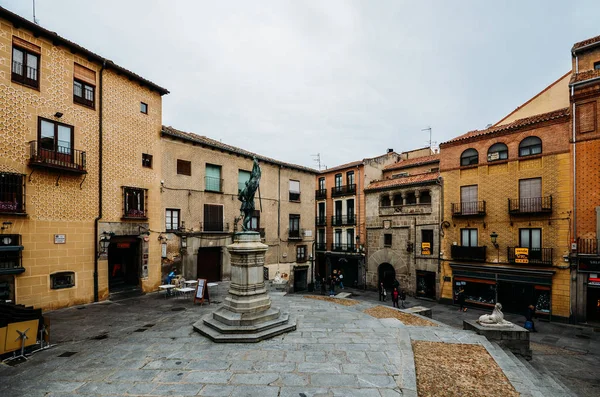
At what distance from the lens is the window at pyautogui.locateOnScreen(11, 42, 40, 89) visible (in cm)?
1309

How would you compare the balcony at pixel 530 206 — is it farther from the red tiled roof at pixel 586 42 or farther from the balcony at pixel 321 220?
the balcony at pixel 321 220

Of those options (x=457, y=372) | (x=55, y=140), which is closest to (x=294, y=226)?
(x=55, y=140)

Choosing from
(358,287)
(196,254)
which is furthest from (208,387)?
(358,287)

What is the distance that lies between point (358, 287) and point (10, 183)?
89.3 feet

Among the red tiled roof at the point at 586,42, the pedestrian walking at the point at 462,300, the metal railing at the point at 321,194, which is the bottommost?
the pedestrian walking at the point at 462,300

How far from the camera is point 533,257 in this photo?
19297 mm

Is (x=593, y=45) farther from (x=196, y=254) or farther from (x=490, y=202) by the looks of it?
(x=196, y=254)

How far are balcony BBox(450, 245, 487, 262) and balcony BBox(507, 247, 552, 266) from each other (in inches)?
64.8

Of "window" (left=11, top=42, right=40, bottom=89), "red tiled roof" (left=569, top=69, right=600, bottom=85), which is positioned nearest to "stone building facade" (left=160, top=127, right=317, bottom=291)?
"window" (left=11, top=42, right=40, bottom=89)

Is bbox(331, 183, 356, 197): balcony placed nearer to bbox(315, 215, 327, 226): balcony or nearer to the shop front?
bbox(315, 215, 327, 226): balcony

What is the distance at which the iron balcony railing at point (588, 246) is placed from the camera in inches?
666

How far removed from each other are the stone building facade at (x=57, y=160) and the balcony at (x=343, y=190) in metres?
21.0

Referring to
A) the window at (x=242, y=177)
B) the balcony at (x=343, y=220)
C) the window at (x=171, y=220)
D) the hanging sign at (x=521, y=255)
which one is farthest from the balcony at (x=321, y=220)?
the hanging sign at (x=521, y=255)

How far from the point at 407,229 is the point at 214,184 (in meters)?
16.6
